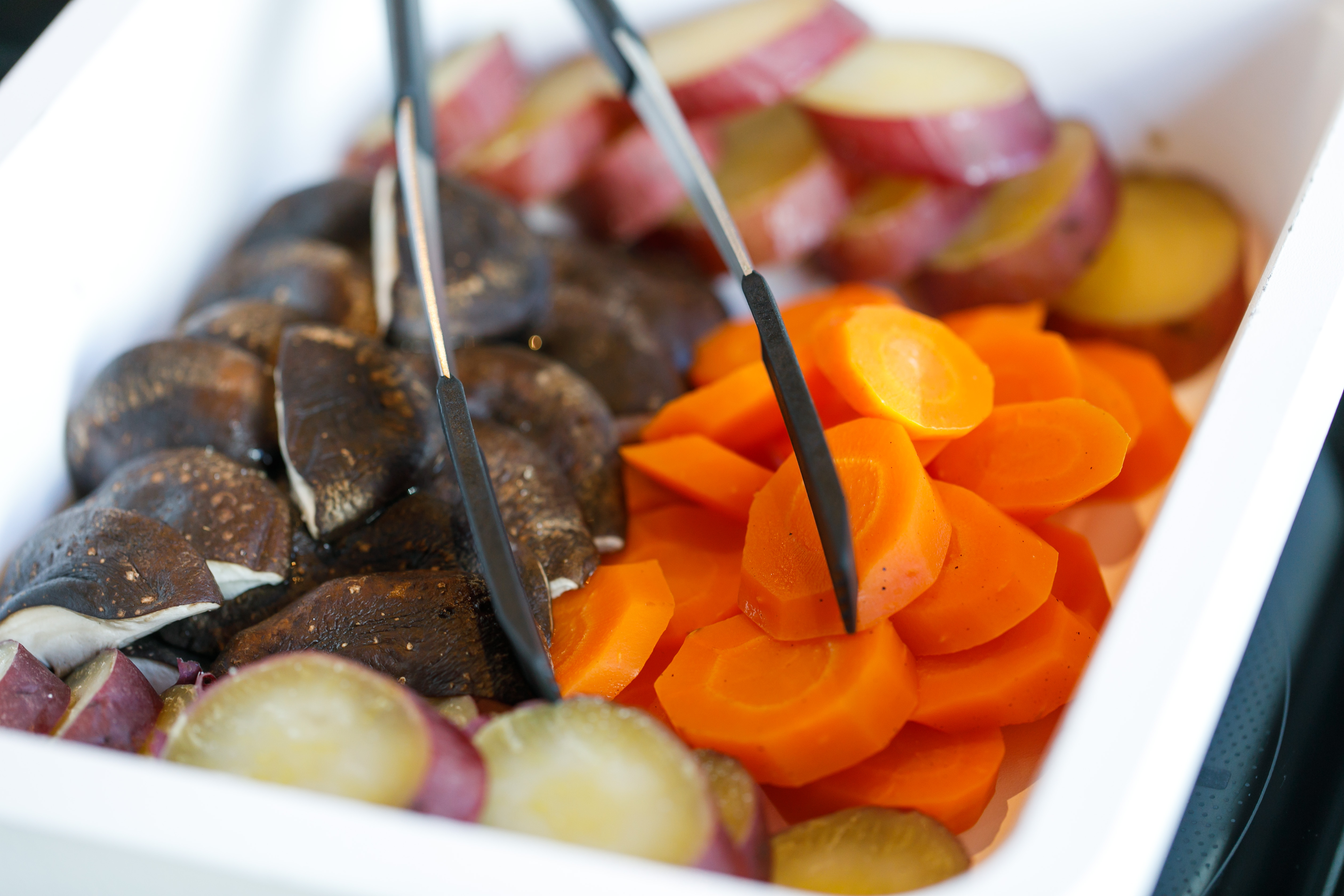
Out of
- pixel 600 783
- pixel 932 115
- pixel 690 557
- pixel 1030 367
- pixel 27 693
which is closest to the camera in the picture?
pixel 600 783

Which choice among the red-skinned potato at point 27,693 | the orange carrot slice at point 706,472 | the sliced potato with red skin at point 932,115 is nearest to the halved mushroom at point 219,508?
the red-skinned potato at point 27,693

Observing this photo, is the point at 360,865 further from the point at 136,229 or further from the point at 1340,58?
the point at 1340,58

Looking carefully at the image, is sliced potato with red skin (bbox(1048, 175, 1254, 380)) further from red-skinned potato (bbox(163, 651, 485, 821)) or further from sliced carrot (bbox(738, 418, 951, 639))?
red-skinned potato (bbox(163, 651, 485, 821))

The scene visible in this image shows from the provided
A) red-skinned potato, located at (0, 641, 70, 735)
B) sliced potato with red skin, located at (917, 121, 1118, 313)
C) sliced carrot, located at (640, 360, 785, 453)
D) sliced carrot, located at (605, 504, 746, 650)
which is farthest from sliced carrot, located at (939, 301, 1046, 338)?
red-skinned potato, located at (0, 641, 70, 735)

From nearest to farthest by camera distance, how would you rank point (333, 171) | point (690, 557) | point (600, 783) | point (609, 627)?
point (600, 783) < point (609, 627) < point (690, 557) < point (333, 171)

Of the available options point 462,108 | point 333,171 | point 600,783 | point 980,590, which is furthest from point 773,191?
point 600,783

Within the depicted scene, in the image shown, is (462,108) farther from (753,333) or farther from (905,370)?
(905,370)
